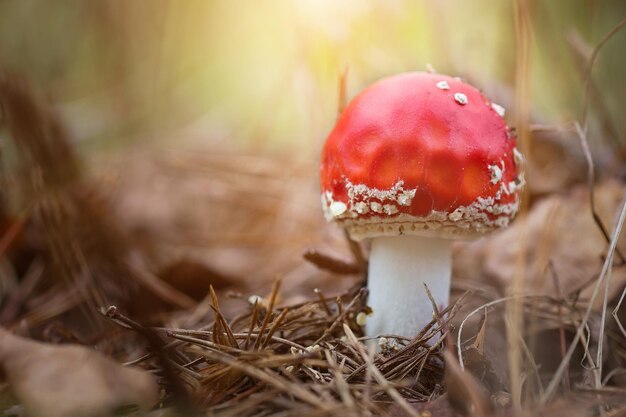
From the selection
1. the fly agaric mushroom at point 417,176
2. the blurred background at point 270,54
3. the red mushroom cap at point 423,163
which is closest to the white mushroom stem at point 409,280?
the fly agaric mushroom at point 417,176

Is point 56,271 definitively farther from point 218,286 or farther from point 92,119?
point 92,119

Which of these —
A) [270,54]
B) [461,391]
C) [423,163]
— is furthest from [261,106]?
[461,391]

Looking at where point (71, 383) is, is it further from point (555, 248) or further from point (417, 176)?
point (555, 248)

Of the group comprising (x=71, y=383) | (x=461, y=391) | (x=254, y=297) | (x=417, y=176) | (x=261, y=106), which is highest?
(x=417, y=176)

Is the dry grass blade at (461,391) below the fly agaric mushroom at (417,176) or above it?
below

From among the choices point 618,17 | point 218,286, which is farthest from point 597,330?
point 618,17

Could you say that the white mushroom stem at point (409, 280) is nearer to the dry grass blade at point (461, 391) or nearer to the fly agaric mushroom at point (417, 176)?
the fly agaric mushroom at point (417, 176)

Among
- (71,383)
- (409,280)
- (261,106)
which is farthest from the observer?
(261,106)
